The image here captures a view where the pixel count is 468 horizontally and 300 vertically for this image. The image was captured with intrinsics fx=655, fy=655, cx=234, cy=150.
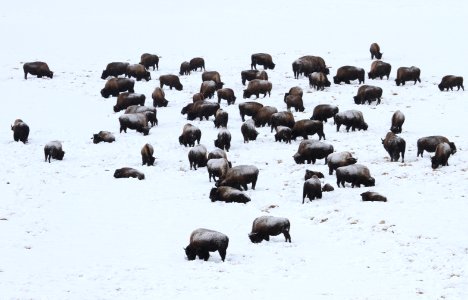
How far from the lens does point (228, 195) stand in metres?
21.0

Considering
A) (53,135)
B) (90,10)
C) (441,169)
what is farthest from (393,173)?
(90,10)

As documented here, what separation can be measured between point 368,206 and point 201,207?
5149 mm

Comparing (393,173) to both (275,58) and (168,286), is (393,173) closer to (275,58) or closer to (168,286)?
(168,286)

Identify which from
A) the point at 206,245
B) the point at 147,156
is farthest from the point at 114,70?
the point at 206,245

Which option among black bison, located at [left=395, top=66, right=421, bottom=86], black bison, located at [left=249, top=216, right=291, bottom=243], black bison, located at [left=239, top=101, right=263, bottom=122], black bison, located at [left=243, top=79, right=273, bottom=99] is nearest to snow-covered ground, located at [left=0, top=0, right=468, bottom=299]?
black bison, located at [left=249, top=216, right=291, bottom=243]

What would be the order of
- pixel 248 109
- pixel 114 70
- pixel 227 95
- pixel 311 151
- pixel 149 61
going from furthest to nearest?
pixel 149 61
pixel 114 70
pixel 227 95
pixel 248 109
pixel 311 151

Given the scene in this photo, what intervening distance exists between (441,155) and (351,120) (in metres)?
6.63

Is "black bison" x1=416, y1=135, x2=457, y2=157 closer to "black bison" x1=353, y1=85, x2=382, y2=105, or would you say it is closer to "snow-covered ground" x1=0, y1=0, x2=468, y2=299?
"snow-covered ground" x1=0, y1=0, x2=468, y2=299

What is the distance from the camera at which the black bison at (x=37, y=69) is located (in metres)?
40.2

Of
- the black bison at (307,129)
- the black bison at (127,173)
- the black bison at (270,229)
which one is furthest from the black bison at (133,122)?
the black bison at (270,229)

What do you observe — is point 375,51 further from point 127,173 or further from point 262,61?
point 127,173

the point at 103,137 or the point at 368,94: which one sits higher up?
the point at 368,94

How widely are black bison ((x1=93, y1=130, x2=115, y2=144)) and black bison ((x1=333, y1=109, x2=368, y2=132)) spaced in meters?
10.1

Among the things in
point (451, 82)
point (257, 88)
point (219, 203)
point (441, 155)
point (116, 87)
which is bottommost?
point (219, 203)
